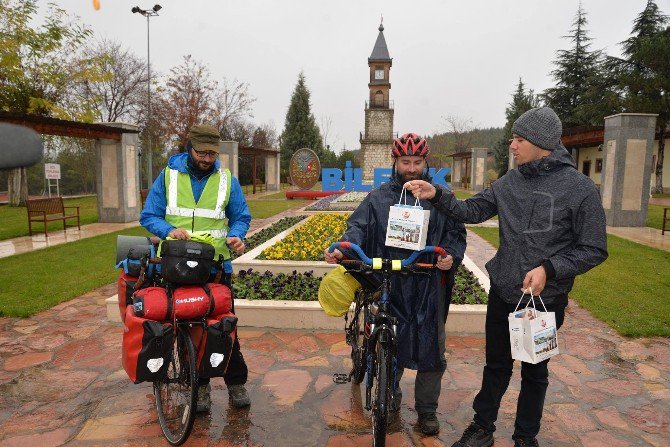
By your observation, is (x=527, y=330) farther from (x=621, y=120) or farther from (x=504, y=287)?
(x=621, y=120)

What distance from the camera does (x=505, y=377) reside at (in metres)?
3.11

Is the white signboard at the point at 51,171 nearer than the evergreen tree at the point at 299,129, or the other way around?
the white signboard at the point at 51,171

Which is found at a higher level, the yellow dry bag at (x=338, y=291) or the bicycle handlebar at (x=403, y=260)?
the bicycle handlebar at (x=403, y=260)

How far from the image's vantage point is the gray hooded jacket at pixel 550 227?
8.85 ft

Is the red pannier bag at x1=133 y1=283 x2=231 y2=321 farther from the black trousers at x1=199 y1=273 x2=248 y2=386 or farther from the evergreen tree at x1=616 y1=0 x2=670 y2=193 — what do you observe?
the evergreen tree at x1=616 y1=0 x2=670 y2=193

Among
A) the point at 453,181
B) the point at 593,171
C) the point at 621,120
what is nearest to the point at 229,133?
the point at 453,181

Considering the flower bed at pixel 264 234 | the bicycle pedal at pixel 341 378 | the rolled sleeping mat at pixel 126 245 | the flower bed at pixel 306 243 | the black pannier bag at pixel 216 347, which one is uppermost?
the rolled sleeping mat at pixel 126 245

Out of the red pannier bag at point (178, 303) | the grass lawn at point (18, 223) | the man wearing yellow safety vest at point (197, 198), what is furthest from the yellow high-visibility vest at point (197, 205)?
the grass lawn at point (18, 223)

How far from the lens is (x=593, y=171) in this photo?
3297 cm

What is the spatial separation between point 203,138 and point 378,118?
4731 centimetres

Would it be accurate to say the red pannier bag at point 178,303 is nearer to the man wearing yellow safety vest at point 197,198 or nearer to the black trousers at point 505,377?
the man wearing yellow safety vest at point 197,198

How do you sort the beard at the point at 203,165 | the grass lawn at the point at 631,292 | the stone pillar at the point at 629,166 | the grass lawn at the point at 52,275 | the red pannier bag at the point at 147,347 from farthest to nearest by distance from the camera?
1. the stone pillar at the point at 629,166
2. the grass lawn at the point at 52,275
3. the grass lawn at the point at 631,292
4. the beard at the point at 203,165
5. the red pannier bag at the point at 147,347

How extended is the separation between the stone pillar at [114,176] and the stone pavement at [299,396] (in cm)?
1115

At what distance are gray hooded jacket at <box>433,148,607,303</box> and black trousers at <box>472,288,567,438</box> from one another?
0.14m
